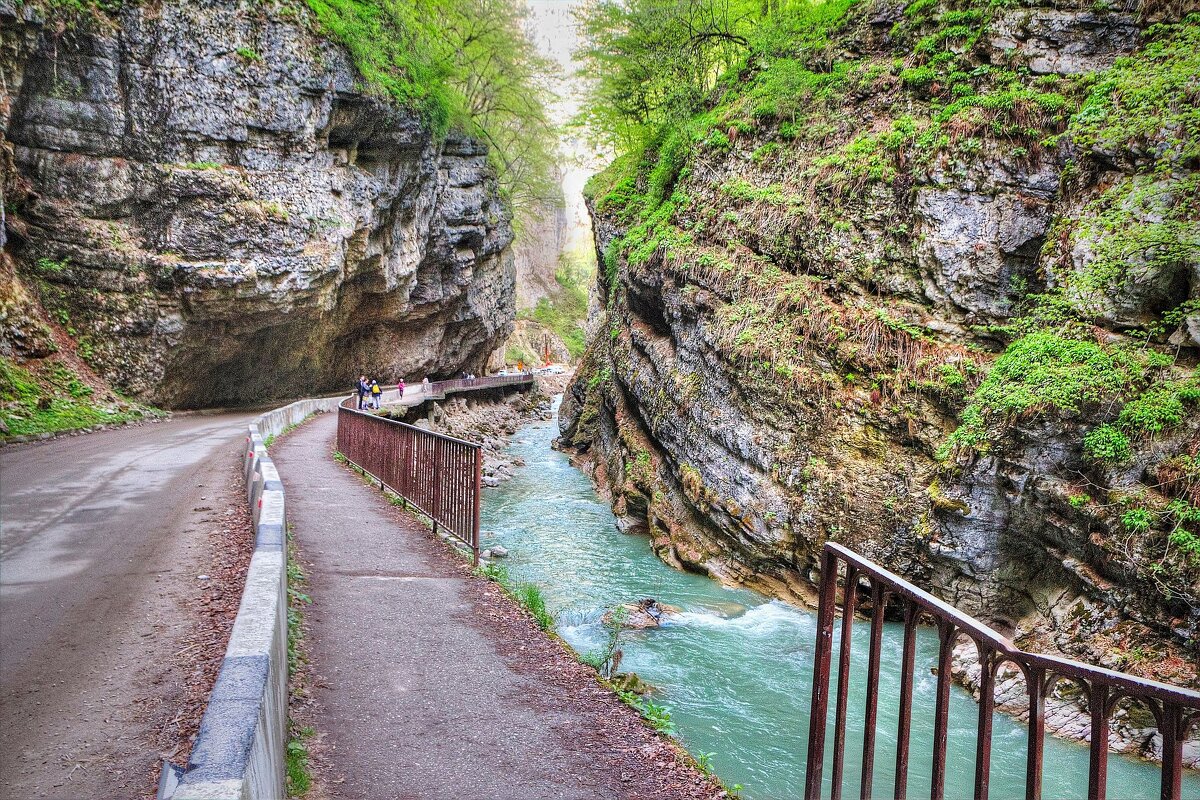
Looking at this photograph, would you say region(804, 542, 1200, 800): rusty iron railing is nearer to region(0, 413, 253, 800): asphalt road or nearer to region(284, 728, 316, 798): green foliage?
region(284, 728, 316, 798): green foliage

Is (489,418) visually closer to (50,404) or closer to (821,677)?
(50,404)

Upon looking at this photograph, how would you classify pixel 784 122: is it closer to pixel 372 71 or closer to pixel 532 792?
pixel 532 792

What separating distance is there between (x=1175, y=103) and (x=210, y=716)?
11832 millimetres

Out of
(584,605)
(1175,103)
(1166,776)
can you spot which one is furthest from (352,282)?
(1166,776)

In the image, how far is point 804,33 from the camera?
50.1 feet

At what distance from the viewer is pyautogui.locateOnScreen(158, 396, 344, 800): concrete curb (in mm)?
2279

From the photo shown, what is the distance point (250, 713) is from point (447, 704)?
1856mm

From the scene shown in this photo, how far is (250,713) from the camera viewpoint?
271 centimetres

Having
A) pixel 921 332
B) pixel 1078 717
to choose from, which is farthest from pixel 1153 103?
pixel 1078 717

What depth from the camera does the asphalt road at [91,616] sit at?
3.45m

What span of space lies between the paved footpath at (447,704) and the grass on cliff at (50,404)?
11461mm

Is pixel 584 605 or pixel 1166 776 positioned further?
pixel 584 605

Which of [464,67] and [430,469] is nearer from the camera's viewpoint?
Answer: [430,469]

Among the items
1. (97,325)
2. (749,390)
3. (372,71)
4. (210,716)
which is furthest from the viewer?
(372,71)
